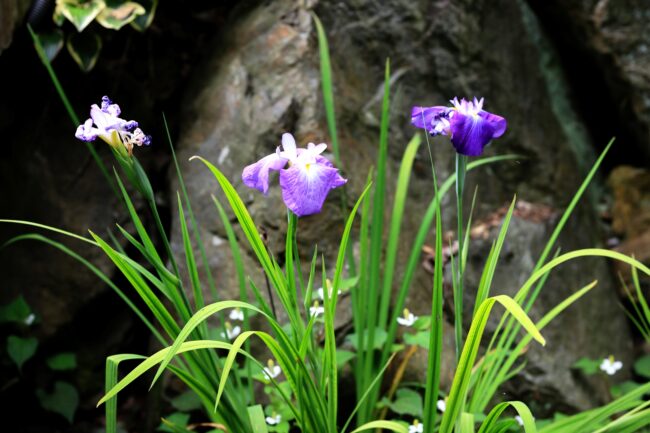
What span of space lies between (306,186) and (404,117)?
4.56ft

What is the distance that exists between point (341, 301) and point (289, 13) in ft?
3.34

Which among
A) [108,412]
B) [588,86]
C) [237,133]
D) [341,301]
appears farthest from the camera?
[588,86]

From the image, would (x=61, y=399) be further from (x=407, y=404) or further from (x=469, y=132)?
(x=469, y=132)

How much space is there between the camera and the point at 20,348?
6.63ft

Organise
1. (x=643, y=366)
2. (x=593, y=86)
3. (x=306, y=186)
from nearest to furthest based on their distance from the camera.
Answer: (x=306, y=186) → (x=643, y=366) → (x=593, y=86)

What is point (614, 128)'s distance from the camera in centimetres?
304

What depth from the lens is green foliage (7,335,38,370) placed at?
1999mm

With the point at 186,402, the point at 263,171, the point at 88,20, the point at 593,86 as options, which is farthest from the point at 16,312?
the point at 593,86

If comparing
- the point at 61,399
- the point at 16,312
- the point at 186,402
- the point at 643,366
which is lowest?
the point at 643,366

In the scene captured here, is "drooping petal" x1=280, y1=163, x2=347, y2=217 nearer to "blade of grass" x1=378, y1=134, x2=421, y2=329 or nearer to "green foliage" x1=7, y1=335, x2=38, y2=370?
"blade of grass" x1=378, y1=134, x2=421, y2=329

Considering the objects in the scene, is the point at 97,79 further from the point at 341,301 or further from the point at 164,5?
the point at 341,301

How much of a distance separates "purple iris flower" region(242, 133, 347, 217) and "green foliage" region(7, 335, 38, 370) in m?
1.19

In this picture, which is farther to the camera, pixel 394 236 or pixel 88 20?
pixel 88 20

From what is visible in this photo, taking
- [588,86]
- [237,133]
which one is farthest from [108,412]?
[588,86]
